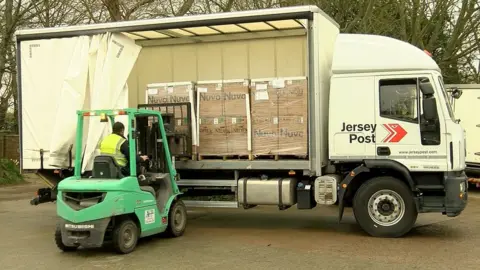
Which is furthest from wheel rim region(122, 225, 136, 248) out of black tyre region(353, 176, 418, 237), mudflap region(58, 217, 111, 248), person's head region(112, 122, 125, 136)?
black tyre region(353, 176, 418, 237)

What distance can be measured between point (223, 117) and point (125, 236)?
285cm

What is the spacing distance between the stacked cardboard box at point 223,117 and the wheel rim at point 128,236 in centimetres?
224

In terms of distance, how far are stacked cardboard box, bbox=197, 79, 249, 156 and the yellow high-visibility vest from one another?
6.22ft

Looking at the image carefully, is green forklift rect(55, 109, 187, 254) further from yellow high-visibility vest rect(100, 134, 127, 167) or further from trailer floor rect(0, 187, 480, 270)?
trailer floor rect(0, 187, 480, 270)

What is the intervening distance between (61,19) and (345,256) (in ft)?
56.8

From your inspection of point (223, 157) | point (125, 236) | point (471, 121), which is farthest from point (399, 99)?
point (471, 121)

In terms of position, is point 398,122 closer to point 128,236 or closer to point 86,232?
point 128,236

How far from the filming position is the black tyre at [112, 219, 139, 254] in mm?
8219

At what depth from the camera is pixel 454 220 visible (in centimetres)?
1136

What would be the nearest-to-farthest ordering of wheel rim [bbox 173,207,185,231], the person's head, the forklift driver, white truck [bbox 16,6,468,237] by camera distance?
the forklift driver < the person's head < white truck [bbox 16,6,468,237] < wheel rim [bbox 173,207,185,231]

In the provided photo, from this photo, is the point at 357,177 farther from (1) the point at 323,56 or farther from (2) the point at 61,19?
(2) the point at 61,19

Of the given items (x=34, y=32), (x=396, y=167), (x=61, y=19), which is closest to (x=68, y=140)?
(x=34, y=32)

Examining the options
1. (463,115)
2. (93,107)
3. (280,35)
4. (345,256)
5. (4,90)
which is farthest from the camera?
(4,90)

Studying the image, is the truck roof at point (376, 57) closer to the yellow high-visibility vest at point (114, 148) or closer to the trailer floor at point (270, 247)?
the trailer floor at point (270, 247)
